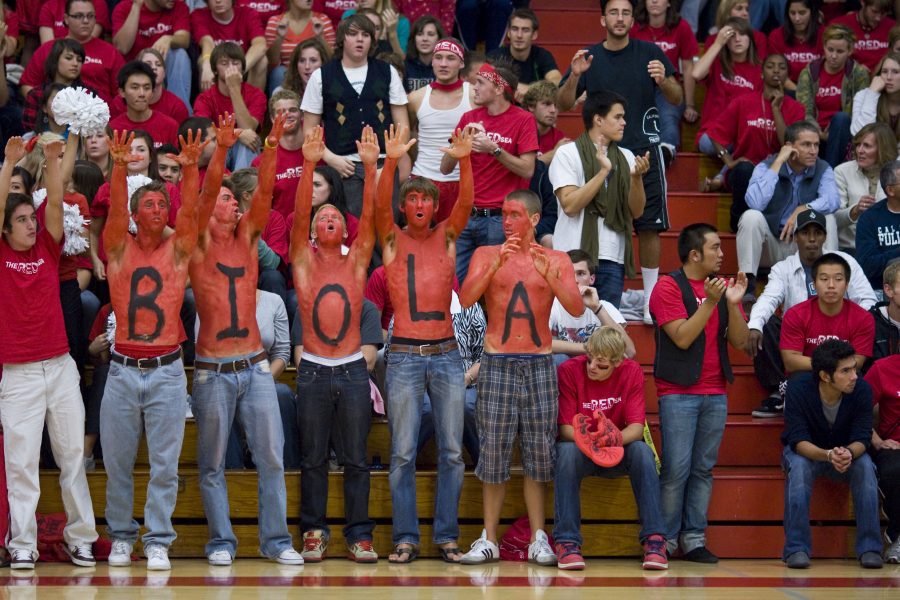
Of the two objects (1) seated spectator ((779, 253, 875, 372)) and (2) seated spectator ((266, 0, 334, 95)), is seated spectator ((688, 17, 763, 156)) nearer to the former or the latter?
(1) seated spectator ((779, 253, 875, 372))

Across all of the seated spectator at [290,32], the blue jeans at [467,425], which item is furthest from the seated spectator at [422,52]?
the blue jeans at [467,425]

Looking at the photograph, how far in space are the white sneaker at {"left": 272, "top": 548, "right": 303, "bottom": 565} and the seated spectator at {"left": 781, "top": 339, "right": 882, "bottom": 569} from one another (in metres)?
2.44

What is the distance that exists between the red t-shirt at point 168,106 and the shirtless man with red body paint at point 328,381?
2.50 meters

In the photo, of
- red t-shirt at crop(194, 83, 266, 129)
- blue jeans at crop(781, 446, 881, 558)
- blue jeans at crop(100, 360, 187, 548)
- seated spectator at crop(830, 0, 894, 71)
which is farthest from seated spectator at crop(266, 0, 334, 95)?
blue jeans at crop(781, 446, 881, 558)

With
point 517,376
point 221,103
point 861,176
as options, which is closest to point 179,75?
point 221,103

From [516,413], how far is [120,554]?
207 centimetres

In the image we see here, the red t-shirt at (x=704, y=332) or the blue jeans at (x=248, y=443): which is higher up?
the red t-shirt at (x=704, y=332)

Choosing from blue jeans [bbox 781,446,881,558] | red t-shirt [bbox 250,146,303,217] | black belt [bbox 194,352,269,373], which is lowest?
blue jeans [bbox 781,446,881,558]

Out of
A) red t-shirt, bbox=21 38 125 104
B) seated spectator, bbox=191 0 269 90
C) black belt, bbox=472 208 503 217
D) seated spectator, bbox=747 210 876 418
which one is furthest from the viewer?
seated spectator, bbox=191 0 269 90

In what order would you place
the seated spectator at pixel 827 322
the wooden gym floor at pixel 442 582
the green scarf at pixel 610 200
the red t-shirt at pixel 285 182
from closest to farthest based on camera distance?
the wooden gym floor at pixel 442 582 < the seated spectator at pixel 827 322 < the green scarf at pixel 610 200 < the red t-shirt at pixel 285 182

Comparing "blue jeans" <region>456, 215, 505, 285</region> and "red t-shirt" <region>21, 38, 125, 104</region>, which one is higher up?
"red t-shirt" <region>21, 38, 125, 104</region>

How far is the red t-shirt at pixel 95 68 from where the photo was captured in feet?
31.4

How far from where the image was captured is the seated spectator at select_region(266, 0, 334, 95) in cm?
980

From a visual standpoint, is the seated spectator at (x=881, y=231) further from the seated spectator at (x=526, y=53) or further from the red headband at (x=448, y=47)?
the red headband at (x=448, y=47)
